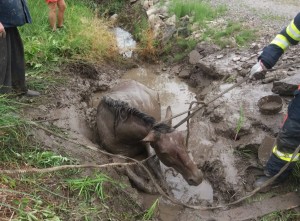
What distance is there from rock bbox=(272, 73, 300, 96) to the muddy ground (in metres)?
0.18

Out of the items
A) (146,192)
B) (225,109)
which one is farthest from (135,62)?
(146,192)

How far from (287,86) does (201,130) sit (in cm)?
141

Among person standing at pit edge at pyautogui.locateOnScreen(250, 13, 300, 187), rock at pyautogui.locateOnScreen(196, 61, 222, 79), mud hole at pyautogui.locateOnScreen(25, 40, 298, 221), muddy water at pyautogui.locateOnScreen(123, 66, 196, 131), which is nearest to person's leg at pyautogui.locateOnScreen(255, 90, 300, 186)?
person standing at pit edge at pyautogui.locateOnScreen(250, 13, 300, 187)

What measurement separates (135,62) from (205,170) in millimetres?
3794

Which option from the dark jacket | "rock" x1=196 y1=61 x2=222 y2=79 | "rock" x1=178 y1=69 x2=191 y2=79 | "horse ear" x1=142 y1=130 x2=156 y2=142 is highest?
the dark jacket

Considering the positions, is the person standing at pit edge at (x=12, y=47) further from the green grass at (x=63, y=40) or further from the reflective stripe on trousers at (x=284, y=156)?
the reflective stripe on trousers at (x=284, y=156)

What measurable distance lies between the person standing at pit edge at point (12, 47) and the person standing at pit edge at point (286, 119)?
9.43ft

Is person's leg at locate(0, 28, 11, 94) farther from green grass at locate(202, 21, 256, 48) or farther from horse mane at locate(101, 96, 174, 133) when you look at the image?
green grass at locate(202, 21, 256, 48)

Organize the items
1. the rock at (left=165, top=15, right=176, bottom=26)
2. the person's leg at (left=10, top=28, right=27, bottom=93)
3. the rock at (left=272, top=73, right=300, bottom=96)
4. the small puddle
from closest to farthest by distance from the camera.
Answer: the person's leg at (left=10, top=28, right=27, bottom=93), the rock at (left=272, top=73, right=300, bottom=96), the small puddle, the rock at (left=165, top=15, right=176, bottom=26)

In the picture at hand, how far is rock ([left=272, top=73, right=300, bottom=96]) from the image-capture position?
511 centimetres

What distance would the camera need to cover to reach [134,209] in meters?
3.74

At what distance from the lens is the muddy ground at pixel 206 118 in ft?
13.7

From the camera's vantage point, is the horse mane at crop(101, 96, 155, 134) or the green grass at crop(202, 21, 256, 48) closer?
the horse mane at crop(101, 96, 155, 134)

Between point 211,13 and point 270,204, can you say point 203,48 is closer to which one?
point 211,13
